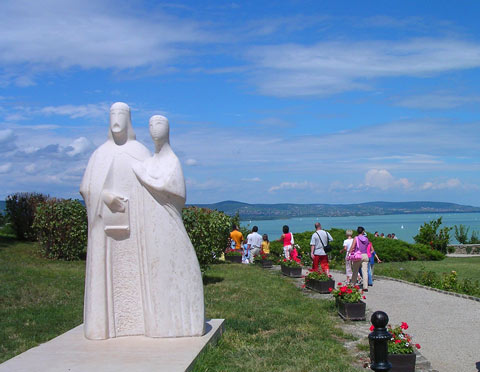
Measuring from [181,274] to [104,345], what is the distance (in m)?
1.23

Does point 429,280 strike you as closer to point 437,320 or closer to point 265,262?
point 437,320

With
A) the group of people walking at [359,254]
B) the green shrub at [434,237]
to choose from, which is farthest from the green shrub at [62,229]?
the green shrub at [434,237]

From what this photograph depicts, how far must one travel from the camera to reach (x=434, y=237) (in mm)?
30578

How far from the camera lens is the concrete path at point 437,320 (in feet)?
25.2

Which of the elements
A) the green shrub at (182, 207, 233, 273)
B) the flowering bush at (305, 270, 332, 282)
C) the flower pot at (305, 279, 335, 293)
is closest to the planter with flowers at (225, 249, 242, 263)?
the green shrub at (182, 207, 233, 273)

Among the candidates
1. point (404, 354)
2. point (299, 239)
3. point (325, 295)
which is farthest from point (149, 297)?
point (299, 239)

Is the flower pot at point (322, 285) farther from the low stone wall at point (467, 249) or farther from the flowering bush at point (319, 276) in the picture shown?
the low stone wall at point (467, 249)

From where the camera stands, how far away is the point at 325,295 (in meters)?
12.9

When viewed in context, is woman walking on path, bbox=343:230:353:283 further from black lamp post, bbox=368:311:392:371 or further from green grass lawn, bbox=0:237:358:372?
black lamp post, bbox=368:311:392:371

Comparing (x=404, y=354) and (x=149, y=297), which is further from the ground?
(x=149, y=297)

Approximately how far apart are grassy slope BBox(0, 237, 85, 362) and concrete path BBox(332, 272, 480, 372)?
19.3ft

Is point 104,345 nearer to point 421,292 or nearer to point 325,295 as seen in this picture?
point 325,295

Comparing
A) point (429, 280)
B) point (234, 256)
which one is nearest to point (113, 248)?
point (429, 280)

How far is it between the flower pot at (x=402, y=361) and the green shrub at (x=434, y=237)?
25.2 meters
